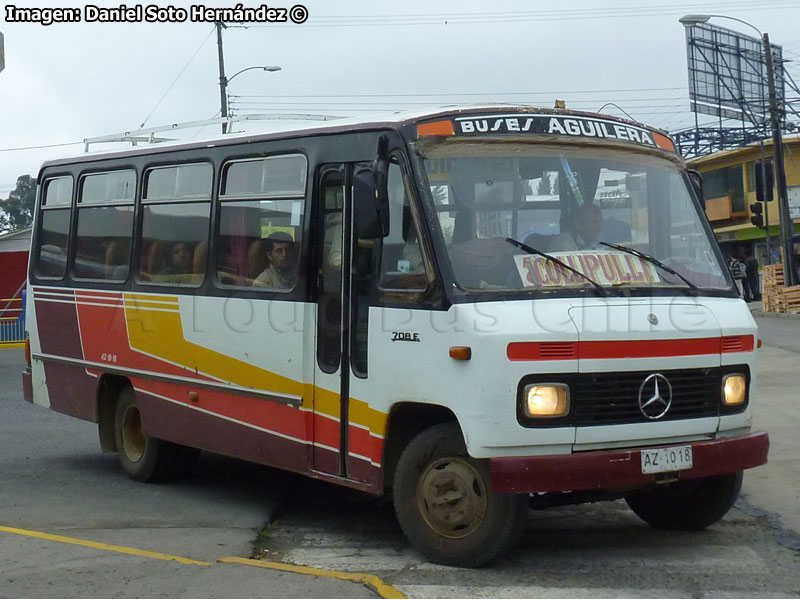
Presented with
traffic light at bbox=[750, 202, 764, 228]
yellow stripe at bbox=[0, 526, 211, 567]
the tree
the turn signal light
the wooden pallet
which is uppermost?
the tree

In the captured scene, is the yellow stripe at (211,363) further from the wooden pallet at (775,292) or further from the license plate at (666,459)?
the wooden pallet at (775,292)

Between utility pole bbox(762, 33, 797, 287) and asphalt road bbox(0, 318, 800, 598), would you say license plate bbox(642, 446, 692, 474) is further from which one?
utility pole bbox(762, 33, 797, 287)

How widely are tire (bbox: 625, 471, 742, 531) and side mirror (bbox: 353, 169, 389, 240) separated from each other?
98.6 inches

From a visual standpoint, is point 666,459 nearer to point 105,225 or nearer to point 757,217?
point 105,225

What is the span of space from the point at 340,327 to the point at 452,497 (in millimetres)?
1473

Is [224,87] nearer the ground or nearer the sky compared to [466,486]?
nearer the sky

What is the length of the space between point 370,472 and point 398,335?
0.90 metres

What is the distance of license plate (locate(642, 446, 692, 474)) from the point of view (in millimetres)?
6637

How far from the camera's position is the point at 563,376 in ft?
21.4

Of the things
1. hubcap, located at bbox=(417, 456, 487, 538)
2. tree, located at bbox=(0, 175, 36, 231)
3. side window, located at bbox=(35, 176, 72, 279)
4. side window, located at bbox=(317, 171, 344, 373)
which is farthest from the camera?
tree, located at bbox=(0, 175, 36, 231)

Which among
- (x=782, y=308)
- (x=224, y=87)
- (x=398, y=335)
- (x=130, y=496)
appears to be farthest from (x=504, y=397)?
(x=224, y=87)

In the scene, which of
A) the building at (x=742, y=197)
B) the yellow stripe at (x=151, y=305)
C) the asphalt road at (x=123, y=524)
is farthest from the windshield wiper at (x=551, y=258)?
the building at (x=742, y=197)

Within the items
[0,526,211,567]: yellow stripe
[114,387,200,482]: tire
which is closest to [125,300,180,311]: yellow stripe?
[114,387,200,482]: tire

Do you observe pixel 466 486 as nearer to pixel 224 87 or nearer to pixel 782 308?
pixel 782 308
